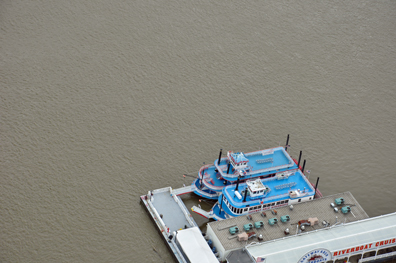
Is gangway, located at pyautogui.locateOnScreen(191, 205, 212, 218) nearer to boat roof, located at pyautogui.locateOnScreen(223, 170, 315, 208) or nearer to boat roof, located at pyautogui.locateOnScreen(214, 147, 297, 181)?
boat roof, located at pyautogui.locateOnScreen(223, 170, 315, 208)

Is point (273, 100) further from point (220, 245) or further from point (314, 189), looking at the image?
point (220, 245)

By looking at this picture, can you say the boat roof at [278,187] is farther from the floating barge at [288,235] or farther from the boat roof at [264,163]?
the floating barge at [288,235]

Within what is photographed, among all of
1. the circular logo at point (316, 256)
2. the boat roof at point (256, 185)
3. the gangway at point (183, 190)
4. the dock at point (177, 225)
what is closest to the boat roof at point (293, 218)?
the dock at point (177, 225)

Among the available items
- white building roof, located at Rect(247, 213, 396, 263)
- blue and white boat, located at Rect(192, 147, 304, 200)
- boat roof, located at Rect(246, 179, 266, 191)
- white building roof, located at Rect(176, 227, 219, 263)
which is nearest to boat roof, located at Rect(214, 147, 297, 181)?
blue and white boat, located at Rect(192, 147, 304, 200)

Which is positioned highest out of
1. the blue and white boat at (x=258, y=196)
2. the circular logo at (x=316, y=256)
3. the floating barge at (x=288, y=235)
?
the blue and white boat at (x=258, y=196)

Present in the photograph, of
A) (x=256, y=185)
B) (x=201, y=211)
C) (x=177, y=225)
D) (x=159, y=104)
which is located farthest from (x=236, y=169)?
(x=159, y=104)

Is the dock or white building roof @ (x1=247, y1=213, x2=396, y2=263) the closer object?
white building roof @ (x1=247, y1=213, x2=396, y2=263)
